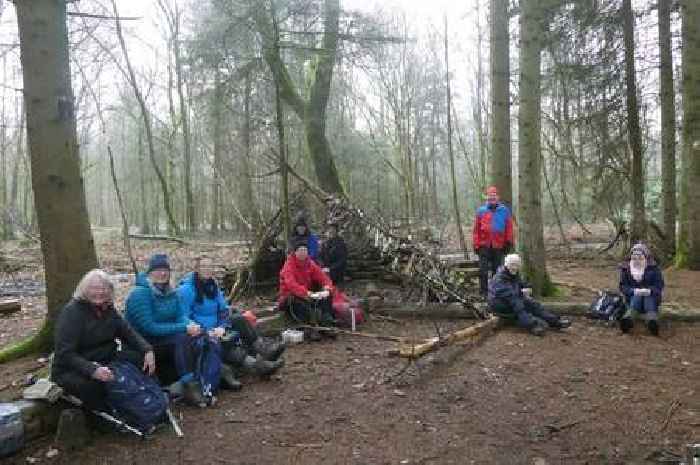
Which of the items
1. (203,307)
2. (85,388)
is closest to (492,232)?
(203,307)

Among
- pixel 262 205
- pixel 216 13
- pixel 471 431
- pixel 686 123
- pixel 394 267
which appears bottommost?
pixel 471 431

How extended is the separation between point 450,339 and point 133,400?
3.63 m

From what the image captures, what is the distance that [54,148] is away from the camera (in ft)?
18.1

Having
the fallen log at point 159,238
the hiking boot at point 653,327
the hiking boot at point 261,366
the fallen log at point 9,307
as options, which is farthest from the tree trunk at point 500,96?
the fallen log at point 159,238

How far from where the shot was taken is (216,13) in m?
12.0

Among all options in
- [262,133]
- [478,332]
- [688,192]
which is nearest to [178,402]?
[478,332]

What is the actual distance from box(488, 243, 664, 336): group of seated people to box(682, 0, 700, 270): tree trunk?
4.50m

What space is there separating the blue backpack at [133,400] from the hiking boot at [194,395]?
0.53 metres

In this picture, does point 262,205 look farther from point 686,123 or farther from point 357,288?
point 686,123

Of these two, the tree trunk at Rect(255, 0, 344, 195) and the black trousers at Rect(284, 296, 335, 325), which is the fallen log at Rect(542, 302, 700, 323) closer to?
the black trousers at Rect(284, 296, 335, 325)

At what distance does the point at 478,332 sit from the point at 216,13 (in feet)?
27.8

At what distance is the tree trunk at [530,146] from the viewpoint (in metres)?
8.86

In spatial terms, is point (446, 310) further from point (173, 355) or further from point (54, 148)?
point (54, 148)

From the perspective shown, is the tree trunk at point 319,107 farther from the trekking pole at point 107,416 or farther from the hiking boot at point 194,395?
the trekking pole at point 107,416
